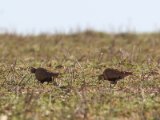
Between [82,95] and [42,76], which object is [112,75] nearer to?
[42,76]

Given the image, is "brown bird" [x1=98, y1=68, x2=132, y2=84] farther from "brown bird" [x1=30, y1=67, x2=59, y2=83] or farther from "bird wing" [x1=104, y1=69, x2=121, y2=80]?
"brown bird" [x1=30, y1=67, x2=59, y2=83]

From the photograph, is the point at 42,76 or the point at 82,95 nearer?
the point at 82,95

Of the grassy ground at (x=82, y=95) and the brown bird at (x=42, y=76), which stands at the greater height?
the brown bird at (x=42, y=76)

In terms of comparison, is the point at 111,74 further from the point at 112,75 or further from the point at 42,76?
the point at 42,76

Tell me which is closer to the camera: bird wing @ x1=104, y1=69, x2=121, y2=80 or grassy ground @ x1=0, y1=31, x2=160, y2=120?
grassy ground @ x1=0, y1=31, x2=160, y2=120

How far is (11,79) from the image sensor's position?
494 centimetres

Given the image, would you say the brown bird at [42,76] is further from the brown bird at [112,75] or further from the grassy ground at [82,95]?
the brown bird at [112,75]

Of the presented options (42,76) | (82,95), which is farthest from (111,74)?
(82,95)

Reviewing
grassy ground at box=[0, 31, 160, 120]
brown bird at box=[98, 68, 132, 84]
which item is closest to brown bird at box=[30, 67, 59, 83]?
grassy ground at box=[0, 31, 160, 120]

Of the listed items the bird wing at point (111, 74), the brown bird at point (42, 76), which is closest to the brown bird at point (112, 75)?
the bird wing at point (111, 74)

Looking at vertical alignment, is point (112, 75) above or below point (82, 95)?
above

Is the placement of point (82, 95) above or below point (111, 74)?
below

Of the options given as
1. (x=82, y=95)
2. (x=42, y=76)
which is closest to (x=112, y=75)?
(x=42, y=76)

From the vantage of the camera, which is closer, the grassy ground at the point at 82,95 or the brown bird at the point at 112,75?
the grassy ground at the point at 82,95
